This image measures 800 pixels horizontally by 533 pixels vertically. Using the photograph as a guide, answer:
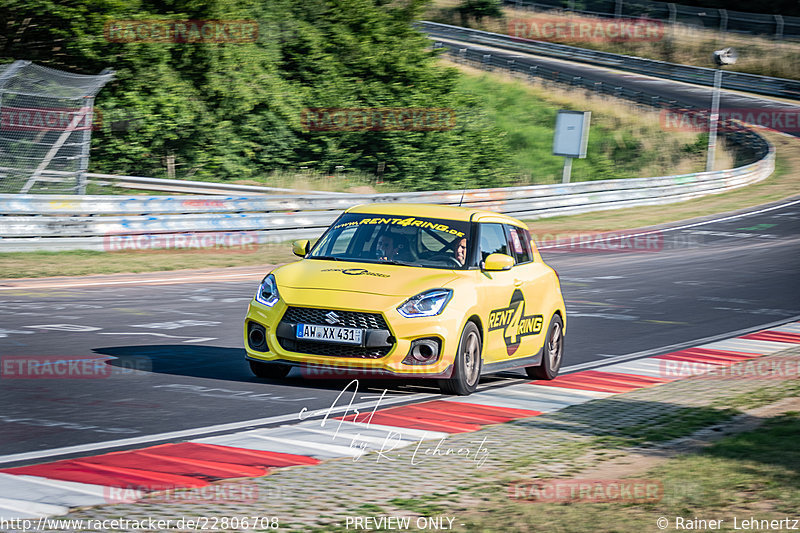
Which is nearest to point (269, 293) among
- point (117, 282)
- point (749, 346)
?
point (749, 346)

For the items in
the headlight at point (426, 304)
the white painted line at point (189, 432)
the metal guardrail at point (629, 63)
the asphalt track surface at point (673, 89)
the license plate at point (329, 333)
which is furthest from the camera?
the metal guardrail at point (629, 63)

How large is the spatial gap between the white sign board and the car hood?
2733 cm

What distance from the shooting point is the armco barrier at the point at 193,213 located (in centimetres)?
1945

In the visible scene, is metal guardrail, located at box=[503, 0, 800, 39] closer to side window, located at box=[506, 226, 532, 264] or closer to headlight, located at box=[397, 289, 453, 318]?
side window, located at box=[506, 226, 532, 264]

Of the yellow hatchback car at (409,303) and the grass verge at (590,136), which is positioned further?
the grass verge at (590,136)

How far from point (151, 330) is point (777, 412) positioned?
23.3 feet

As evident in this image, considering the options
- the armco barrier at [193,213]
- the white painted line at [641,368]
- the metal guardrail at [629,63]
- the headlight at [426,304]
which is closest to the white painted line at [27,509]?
the headlight at [426,304]

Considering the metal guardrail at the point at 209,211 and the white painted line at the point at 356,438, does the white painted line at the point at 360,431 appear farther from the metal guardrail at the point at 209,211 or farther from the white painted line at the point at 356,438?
the metal guardrail at the point at 209,211

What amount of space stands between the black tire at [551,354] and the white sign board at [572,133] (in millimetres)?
25479

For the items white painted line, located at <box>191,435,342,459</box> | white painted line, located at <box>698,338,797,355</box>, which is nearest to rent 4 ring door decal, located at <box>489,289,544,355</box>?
white painted line, located at <box>191,435,342,459</box>

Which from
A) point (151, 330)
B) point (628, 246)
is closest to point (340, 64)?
point (628, 246)

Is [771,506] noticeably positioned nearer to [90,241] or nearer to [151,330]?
[151,330]

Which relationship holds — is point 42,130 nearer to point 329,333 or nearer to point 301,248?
point 301,248

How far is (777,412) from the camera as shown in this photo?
8961 millimetres
